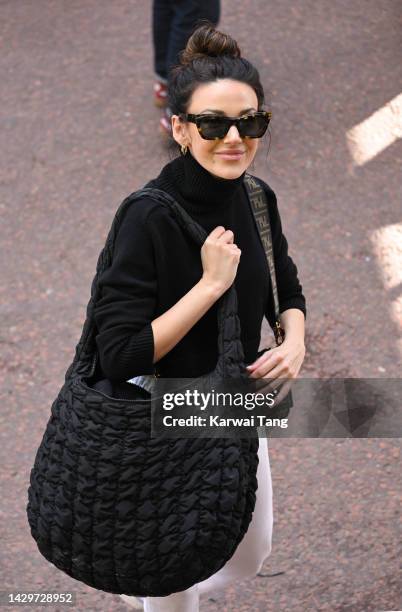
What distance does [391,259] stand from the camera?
198 inches

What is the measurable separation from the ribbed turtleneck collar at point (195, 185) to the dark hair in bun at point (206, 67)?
141 millimetres

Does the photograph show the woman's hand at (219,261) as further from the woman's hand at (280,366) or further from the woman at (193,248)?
the woman's hand at (280,366)

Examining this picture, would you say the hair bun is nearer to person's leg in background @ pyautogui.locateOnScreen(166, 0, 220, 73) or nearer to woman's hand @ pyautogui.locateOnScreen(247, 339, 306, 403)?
woman's hand @ pyautogui.locateOnScreen(247, 339, 306, 403)

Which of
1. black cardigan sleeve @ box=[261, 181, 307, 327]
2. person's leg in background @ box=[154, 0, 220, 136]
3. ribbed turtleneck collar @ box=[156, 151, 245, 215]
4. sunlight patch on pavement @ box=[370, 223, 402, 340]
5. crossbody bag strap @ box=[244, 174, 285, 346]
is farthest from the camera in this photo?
person's leg in background @ box=[154, 0, 220, 136]

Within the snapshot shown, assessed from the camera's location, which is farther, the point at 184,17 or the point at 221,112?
the point at 184,17

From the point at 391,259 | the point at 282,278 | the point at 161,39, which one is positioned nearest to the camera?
the point at 282,278

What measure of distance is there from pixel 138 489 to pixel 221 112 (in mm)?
933

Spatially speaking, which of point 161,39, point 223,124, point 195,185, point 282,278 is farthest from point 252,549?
point 161,39

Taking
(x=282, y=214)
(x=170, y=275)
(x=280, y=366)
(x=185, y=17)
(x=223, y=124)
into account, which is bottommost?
(x=280, y=366)

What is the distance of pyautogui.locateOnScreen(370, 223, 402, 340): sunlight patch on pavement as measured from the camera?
4.80 meters

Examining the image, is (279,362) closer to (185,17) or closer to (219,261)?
(219,261)

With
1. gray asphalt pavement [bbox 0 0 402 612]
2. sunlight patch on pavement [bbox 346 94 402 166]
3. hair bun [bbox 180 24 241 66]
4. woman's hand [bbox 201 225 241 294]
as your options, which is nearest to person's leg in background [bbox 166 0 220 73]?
gray asphalt pavement [bbox 0 0 402 612]

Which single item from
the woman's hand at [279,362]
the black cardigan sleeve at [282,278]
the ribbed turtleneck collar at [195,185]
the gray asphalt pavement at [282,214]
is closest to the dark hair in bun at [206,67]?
the ribbed turtleneck collar at [195,185]

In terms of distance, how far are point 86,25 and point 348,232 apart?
109 inches
